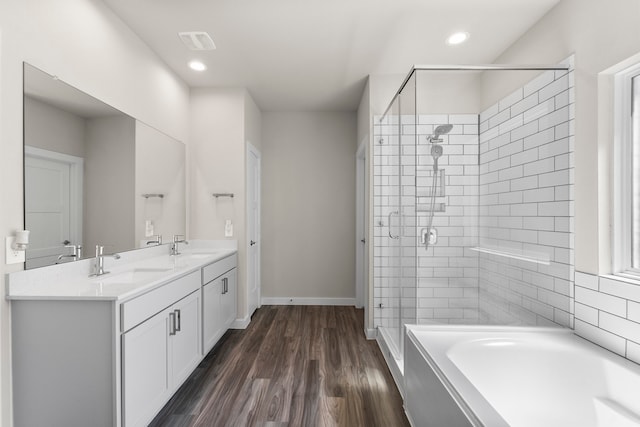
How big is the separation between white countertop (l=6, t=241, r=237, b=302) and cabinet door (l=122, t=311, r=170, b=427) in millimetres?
213

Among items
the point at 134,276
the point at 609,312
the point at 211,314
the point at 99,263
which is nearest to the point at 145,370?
the point at 134,276

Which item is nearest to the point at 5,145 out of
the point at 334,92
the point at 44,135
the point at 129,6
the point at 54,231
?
the point at 44,135

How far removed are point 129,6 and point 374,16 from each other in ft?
5.41

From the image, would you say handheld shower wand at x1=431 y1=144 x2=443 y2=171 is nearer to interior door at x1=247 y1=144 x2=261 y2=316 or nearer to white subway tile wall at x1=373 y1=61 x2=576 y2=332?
white subway tile wall at x1=373 y1=61 x2=576 y2=332

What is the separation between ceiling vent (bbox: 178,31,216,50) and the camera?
240 cm

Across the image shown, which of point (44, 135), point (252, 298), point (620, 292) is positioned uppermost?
point (44, 135)

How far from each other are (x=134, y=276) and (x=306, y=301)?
8.58ft

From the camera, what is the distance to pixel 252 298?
3865 millimetres

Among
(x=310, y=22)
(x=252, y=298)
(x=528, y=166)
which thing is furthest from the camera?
(x=252, y=298)

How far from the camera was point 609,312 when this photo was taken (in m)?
1.62

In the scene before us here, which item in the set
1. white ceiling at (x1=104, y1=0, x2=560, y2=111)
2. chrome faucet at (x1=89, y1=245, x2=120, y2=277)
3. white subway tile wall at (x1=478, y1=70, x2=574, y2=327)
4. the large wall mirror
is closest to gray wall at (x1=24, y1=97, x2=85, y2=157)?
the large wall mirror

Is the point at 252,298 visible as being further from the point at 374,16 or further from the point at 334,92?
the point at 374,16

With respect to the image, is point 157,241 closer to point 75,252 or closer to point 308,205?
point 75,252

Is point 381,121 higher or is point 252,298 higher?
point 381,121
